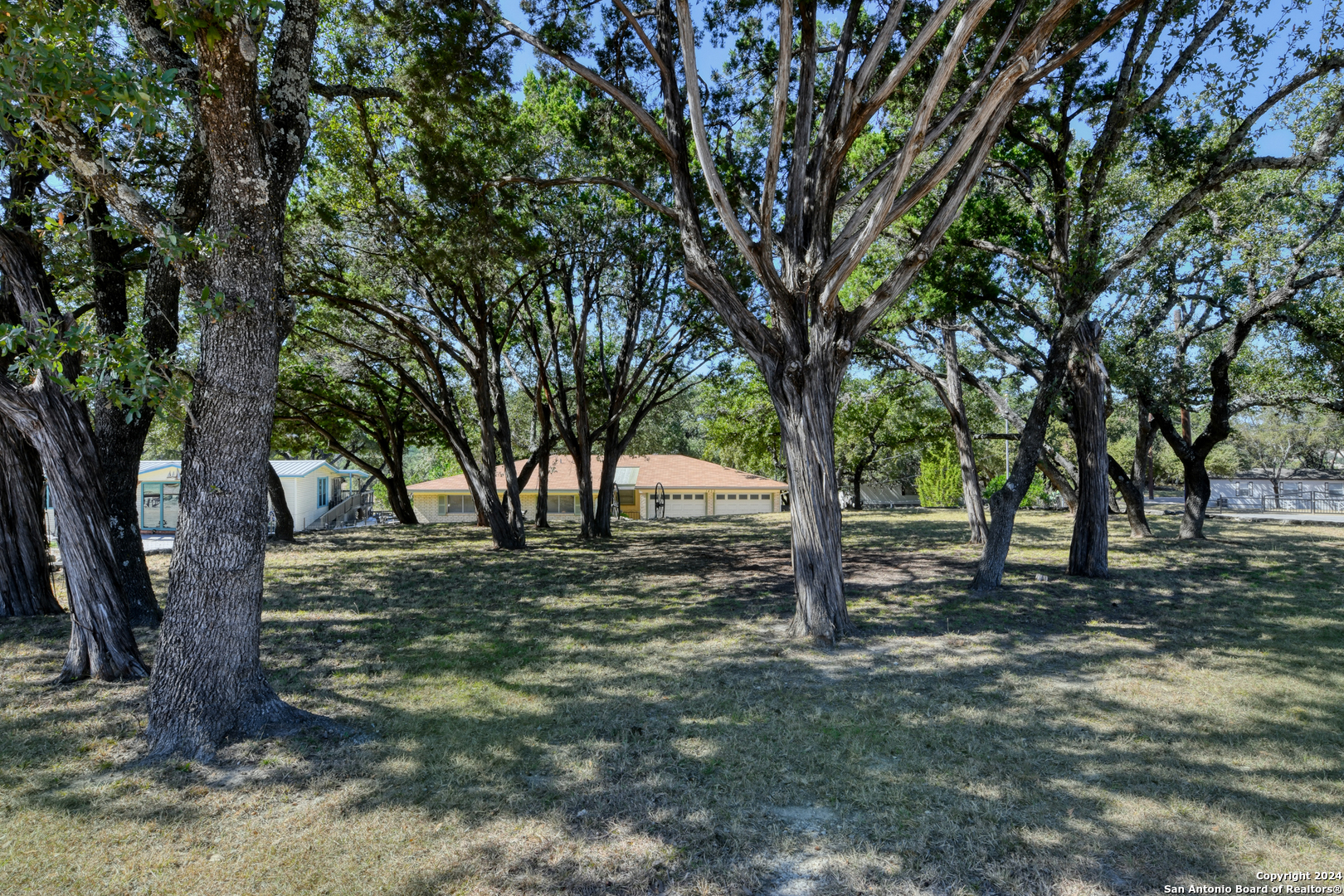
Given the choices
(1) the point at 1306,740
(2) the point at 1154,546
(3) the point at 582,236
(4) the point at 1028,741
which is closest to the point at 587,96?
(3) the point at 582,236

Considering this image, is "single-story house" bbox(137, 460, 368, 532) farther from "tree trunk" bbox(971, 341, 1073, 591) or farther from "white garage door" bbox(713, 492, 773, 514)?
"tree trunk" bbox(971, 341, 1073, 591)

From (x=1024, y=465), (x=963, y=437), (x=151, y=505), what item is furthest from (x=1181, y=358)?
(x=151, y=505)

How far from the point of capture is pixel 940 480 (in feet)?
122

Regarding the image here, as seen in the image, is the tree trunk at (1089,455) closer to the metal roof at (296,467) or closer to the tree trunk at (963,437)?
the tree trunk at (963,437)

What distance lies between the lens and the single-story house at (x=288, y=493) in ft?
→ 87.5

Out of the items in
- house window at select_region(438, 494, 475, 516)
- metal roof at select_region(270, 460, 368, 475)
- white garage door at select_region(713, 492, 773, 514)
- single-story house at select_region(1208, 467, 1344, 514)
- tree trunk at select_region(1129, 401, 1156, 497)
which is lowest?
single-story house at select_region(1208, 467, 1344, 514)

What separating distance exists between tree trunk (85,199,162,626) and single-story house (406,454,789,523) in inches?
975

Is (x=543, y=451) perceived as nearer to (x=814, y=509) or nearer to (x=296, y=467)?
(x=814, y=509)

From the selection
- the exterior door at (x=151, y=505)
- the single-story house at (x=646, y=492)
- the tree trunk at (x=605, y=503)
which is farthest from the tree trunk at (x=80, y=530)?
the exterior door at (x=151, y=505)

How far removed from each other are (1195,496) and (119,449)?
18.9 metres

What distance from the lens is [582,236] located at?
13109 mm

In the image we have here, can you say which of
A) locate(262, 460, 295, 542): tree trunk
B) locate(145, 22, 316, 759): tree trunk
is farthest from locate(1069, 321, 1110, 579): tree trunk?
locate(262, 460, 295, 542): tree trunk

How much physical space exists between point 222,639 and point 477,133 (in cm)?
733

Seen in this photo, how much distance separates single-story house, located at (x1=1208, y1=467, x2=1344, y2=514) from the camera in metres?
32.7
